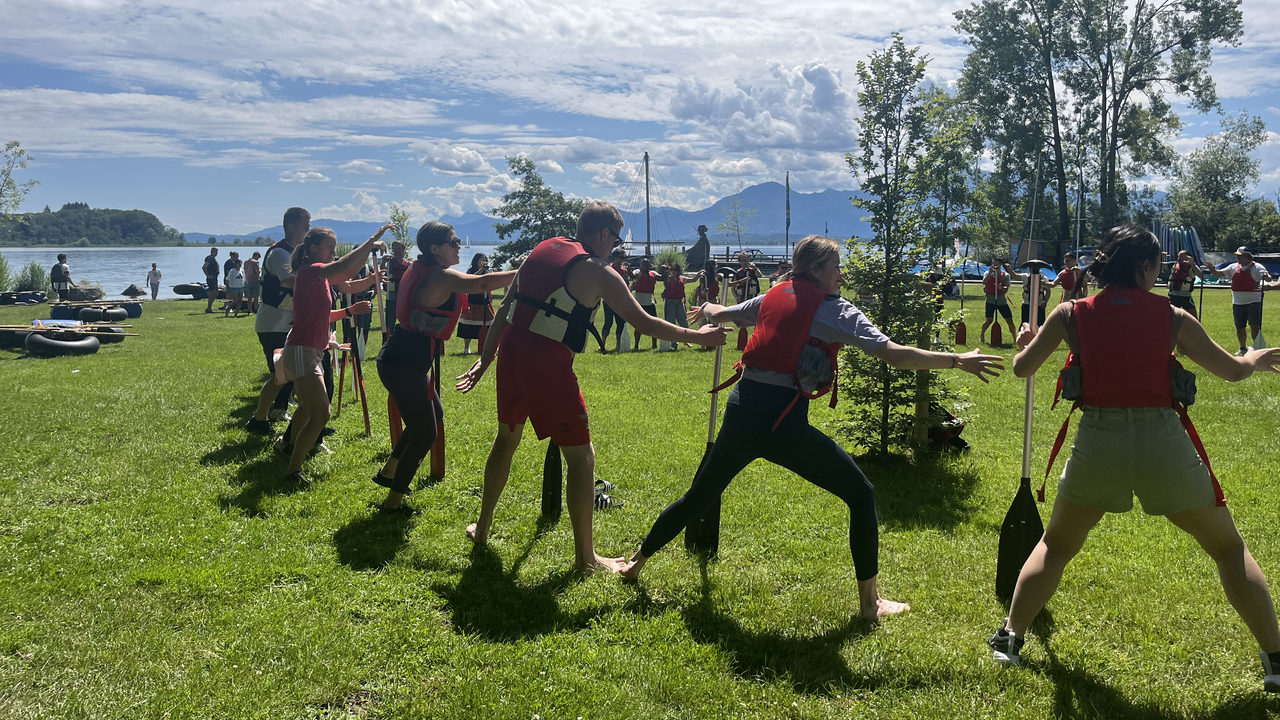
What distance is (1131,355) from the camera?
3346mm

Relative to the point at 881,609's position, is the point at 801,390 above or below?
above

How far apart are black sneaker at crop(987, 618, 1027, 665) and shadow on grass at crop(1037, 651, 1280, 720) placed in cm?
22

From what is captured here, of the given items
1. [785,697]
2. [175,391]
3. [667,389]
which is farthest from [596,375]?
[785,697]

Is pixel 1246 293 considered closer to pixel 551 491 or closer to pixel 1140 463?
pixel 1140 463

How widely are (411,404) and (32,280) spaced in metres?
39.5

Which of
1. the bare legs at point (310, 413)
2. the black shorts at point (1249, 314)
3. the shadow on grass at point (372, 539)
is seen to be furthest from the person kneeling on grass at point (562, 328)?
the black shorts at point (1249, 314)

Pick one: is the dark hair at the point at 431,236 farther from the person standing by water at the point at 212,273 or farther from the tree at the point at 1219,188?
the tree at the point at 1219,188

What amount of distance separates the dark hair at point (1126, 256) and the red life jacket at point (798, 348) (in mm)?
1272

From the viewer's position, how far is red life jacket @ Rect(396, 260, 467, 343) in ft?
19.3

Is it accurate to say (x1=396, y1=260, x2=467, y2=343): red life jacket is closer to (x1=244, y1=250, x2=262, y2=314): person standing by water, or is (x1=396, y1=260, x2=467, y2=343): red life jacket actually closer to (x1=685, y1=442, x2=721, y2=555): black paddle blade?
(x1=685, y1=442, x2=721, y2=555): black paddle blade

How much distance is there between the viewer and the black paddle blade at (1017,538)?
4.38 m

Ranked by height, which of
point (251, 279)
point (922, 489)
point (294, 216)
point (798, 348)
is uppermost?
point (294, 216)

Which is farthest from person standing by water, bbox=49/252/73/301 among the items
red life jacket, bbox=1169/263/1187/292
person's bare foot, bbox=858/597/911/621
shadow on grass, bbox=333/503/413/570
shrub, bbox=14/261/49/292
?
red life jacket, bbox=1169/263/1187/292

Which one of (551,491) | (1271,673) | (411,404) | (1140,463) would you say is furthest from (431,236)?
(1271,673)
